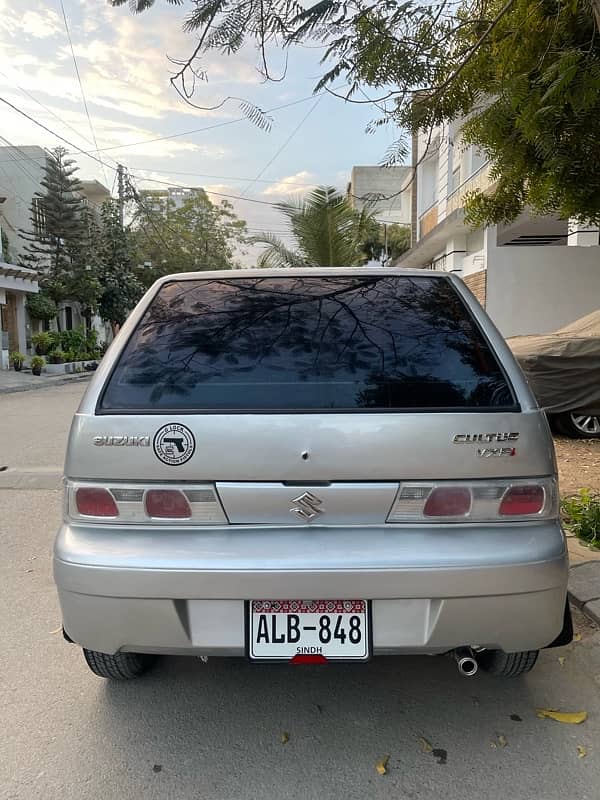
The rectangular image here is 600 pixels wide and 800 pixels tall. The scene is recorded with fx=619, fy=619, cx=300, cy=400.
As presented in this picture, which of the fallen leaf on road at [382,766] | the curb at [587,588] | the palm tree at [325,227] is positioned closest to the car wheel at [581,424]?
the curb at [587,588]

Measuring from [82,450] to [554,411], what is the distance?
5.86 meters

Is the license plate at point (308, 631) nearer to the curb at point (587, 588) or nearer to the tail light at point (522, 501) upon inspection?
the tail light at point (522, 501)

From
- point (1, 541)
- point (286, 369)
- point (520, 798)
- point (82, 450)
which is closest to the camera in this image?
point (520, 798)

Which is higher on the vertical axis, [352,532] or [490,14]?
[490,14]

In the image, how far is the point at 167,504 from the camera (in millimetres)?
2066

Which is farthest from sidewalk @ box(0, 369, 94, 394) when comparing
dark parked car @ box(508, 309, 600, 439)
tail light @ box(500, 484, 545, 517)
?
tail light @ box(500, 484, 545, 517)

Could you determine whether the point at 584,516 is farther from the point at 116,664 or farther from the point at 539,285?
the point at 539,285

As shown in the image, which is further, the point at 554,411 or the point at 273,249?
the point at 273,249

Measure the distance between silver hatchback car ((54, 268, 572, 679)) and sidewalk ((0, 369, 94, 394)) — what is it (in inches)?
623

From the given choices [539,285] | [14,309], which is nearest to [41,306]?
[14,309]

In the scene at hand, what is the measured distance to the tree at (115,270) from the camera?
94.1 feet

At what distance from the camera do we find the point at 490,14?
16.0 ft

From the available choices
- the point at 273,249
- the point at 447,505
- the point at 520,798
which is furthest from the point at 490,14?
the point at 273,249

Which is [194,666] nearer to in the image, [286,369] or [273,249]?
[286,369]
